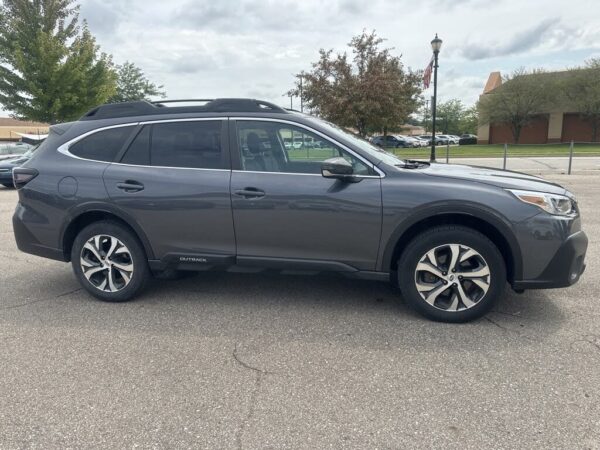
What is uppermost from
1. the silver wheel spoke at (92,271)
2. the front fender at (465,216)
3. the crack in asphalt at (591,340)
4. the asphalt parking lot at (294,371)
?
the front fender at (465,216)

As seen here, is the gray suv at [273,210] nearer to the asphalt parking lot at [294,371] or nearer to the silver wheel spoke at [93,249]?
the silver wheel spoke at [93,249]

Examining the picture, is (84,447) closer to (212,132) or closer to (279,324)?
(279,324)

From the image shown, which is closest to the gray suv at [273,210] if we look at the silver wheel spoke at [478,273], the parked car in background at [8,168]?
the silver wheel spoke at [478,273]

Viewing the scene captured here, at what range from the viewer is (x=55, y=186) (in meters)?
4.21

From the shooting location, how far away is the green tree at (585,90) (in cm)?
4078

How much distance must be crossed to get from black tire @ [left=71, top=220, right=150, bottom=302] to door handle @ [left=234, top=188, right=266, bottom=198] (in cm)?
111

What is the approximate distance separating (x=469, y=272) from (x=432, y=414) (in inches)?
54.0

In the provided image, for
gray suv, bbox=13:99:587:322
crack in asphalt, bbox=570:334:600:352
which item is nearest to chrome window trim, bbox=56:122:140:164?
gray suv, bbox=13:99:587:322

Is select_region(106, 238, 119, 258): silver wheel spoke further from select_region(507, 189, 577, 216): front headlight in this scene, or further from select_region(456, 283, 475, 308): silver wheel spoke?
select_region(507, 189, 577, 216): front headlight

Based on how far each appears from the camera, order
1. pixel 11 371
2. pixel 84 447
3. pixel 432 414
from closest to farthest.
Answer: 1. pixel 84 447
2. pixel 432 414
3. pixel 11 371

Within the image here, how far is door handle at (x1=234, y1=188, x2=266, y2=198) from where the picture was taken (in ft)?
12.4

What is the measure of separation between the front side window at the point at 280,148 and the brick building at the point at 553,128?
4765 cm

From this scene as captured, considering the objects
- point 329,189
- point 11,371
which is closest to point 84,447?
point 11,371

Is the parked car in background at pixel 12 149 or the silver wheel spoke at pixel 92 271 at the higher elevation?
the parked car in background at pixel 12 149
